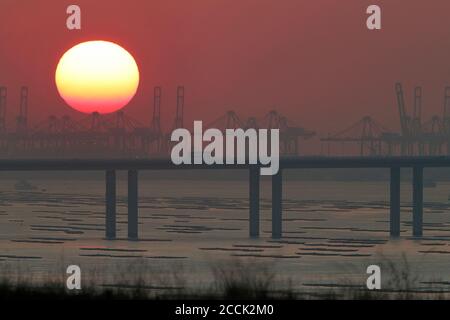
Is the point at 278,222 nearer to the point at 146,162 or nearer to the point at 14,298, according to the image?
the point at 146,162

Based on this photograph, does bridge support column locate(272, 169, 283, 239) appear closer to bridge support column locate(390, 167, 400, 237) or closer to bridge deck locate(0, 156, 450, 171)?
bridge deck locate(0, 156, 450, 171)

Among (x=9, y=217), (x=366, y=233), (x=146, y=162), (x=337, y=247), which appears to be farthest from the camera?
(x=9, y=217)

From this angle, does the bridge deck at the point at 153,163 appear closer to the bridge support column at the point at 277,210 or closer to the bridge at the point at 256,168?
the bridge at the point at 256,168

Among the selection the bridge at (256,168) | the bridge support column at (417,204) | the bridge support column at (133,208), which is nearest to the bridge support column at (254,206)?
the bridge at (256,168)

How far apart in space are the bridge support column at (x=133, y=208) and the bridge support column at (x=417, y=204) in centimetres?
1476

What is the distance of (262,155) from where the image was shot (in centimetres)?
7519

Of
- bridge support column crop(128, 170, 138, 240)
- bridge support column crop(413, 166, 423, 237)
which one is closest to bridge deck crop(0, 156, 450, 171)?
bridge support column crop(413, 166, 423, 237)

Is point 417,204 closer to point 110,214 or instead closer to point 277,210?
point 277,210

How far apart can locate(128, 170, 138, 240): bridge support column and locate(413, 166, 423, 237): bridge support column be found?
1476 cm

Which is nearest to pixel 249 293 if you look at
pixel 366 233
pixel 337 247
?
pixel 337 247

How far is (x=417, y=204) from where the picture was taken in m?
74.1

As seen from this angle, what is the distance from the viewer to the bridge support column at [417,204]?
71812 mm

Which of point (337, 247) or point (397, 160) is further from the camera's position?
point (397, 160)

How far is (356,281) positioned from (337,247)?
20.3 metres
